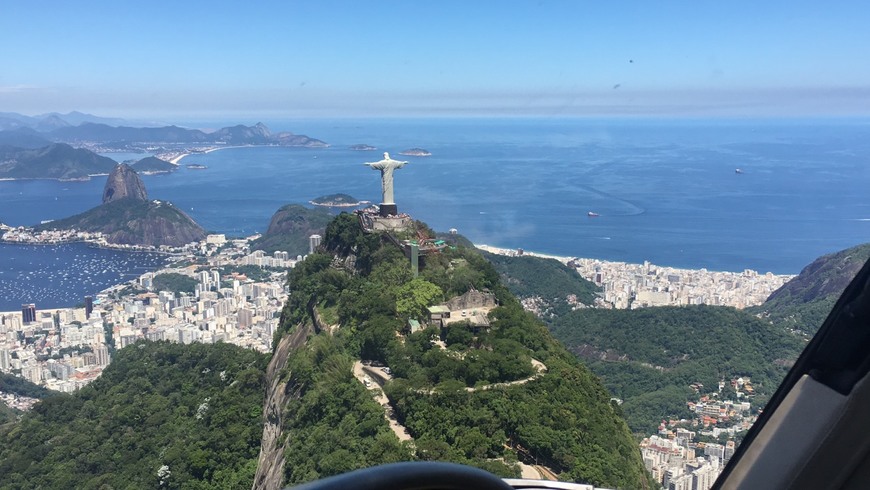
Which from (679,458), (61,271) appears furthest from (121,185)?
(679,458)

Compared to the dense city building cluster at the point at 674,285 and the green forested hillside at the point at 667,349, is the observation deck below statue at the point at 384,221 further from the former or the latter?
the dense city building cluster at the point at 674,285

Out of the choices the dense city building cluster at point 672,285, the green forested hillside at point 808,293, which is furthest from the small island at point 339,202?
the green forested hillside at point 808,293

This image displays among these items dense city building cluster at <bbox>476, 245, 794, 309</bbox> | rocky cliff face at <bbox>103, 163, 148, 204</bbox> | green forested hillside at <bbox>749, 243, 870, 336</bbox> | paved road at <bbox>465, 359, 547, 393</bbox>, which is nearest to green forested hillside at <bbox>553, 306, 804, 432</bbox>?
green forested hillside at <bbox>749, 243, 870, 336</bbox>

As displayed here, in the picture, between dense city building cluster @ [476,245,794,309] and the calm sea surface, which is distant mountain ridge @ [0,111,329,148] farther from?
dense city building cluster @ [476,245,794,309]

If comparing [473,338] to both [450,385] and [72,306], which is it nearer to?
[450,385]

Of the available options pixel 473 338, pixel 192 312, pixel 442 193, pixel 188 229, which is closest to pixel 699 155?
pixel 442 193

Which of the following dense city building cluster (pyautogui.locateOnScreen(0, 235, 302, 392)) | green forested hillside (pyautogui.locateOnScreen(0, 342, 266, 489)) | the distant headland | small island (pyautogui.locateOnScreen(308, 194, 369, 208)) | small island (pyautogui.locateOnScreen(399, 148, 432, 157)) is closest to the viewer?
green forested hillside (pyautogui.locateOnScreen(0, 342, 266, 489))

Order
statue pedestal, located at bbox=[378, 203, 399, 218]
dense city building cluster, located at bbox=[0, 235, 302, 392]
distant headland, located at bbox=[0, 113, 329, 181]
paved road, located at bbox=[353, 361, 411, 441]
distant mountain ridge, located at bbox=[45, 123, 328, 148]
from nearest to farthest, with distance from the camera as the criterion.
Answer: paved road, located at bbox=[353, 361, 411, 441], statue pedestal, located at bbox=[378, 203, 399, 218], dense city building cluster, located at bbox=[0, 235, 302, 392], distant headland, located at bbox=[0, 113, 329, 181], distant mountain ridge, located at bbox=[45, 123, 328, 148]
